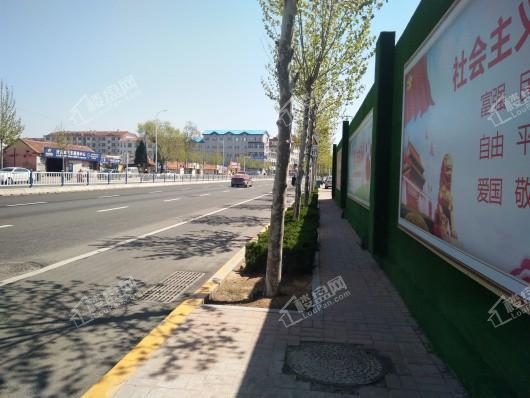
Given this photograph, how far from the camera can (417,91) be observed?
523cm

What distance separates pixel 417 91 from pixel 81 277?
5487 millimetres

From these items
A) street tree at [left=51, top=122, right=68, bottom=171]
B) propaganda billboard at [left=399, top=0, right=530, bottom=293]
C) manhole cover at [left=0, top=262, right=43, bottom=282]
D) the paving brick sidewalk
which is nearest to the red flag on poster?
propaganda billboard at [left=399, top=0, right=530, bottom=293]

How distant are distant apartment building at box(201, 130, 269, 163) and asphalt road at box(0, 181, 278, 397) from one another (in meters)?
140

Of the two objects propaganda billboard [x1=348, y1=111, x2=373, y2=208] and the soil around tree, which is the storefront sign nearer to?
propaganda billboard [x1=348, y1=111, x2=373, y2=208]

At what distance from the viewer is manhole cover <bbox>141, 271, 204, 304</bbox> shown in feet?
19.3

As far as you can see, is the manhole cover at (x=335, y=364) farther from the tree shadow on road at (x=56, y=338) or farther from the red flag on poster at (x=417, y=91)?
the red flag on poster at (x=417, y=91)

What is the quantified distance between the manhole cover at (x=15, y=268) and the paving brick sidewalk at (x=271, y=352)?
3.44m

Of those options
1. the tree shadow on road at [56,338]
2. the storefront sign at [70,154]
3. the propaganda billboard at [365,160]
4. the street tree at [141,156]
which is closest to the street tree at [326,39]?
the propaganda billboard at [365,160]

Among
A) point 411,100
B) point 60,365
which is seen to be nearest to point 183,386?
point 60,365

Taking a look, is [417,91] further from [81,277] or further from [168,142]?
[168,142]

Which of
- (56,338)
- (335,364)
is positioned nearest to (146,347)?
(56,338)

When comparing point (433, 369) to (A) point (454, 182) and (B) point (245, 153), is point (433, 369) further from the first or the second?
(B) point (245, 153)

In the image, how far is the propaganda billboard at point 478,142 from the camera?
257 centimetres

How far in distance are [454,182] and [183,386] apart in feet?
9.04
